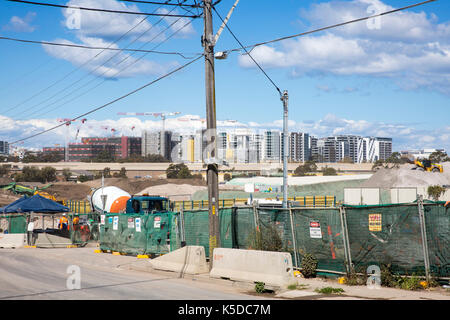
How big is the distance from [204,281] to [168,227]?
21.2 ft

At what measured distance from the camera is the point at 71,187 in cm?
9450

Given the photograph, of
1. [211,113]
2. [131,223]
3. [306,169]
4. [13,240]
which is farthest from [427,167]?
[306,169]

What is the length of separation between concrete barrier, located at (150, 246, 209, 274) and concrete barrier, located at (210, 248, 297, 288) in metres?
0.89

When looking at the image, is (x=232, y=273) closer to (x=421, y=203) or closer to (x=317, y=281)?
(x=317, y=281)

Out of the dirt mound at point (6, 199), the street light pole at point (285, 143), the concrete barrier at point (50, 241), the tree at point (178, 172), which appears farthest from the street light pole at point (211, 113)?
the tree at point (178, 172)

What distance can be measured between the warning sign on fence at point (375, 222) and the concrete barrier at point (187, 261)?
5789 mm

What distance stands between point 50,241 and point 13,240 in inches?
88.2

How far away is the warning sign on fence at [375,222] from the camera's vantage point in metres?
13.7

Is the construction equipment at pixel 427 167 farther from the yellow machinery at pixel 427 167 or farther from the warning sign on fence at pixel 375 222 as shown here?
the warning sign on fence at pixel 375 222

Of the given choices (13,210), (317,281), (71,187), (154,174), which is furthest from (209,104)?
(154,174)

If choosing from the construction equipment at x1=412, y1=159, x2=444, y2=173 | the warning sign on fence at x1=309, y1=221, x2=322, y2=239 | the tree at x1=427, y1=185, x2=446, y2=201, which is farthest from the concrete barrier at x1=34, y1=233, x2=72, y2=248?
the construction equipment at x1=412, y1=159, x2=444, y2=173

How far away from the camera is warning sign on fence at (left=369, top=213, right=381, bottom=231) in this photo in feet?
44.9

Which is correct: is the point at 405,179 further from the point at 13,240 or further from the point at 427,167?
the point at 13,240
